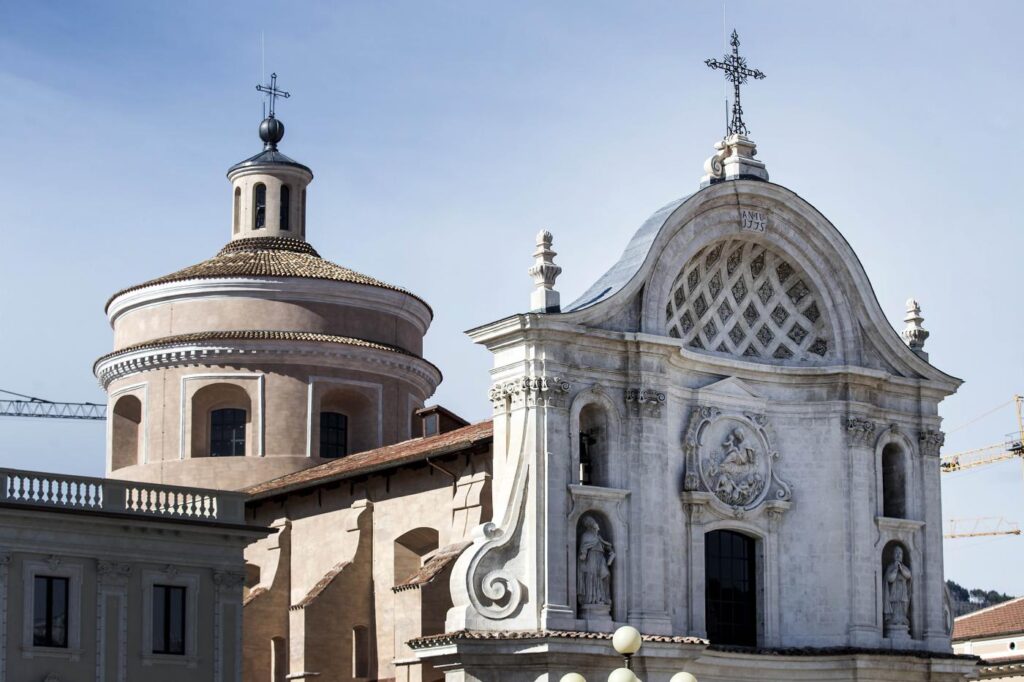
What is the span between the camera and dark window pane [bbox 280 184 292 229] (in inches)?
2286

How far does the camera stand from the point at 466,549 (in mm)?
38219

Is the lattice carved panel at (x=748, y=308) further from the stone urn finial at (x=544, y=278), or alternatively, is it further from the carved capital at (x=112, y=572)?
the carved capital at (x=112, y=572)

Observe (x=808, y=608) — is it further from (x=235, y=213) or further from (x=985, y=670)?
(x=235, y=213)

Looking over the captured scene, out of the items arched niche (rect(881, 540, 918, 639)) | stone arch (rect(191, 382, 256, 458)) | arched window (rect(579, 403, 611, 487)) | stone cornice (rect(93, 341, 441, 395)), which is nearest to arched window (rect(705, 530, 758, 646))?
arched niche (rect(881, 540, 918, 639))

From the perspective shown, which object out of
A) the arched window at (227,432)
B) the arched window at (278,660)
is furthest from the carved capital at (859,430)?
the arched window at (227,432)

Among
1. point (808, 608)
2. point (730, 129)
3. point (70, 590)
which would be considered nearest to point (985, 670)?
point (808, 608)

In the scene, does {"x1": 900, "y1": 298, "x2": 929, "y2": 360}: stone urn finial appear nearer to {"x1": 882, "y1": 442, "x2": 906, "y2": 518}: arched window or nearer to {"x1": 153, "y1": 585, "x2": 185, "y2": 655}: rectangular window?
{"x1": 882, "y1": 442, "x2": 906, "y2": 518}: arched window

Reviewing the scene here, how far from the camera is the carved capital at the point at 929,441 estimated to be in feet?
146

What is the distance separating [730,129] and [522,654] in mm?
13353

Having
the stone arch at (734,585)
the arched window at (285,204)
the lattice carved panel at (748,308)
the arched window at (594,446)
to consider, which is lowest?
the stone arch at (734,585)

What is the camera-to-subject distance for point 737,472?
4184 centimetres

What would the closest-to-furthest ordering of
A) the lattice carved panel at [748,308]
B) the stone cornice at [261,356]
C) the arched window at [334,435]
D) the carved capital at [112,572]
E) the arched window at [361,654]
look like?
the carved capital at [112,572], the lattice carved panel at [748,308], the arched window at [361,654], the stone cornice at [261,356], the arched window at [334,435]

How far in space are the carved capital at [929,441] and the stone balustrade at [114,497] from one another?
1488 centimetres

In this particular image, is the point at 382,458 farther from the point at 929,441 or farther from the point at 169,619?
the point at 929,441
